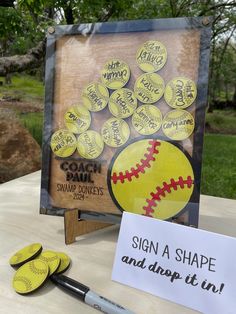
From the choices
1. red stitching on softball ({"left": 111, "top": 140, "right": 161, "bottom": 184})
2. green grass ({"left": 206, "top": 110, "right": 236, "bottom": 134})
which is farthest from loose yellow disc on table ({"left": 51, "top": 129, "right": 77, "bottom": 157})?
green grass ({"left": 206, "top": 110, "right": 236, "bottom": 134})

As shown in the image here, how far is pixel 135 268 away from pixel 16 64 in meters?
2.10

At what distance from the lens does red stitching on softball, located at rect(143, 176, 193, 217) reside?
2.02ft

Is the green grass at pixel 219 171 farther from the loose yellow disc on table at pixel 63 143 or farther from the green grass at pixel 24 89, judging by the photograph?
the green grass at pixel 24 89

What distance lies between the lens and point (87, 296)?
0.48 m

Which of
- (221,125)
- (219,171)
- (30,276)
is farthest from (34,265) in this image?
(221,125)

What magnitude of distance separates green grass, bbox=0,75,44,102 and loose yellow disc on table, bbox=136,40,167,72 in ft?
22.9

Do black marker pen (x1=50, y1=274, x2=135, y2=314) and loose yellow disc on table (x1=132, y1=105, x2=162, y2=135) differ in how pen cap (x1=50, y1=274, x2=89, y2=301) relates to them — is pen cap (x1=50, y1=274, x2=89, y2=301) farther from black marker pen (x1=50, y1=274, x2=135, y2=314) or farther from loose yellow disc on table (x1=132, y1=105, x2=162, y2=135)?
loose yellow disc on table (x1=132, y1=105, x2=162, y2=135)

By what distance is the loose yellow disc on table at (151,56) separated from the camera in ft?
2.05

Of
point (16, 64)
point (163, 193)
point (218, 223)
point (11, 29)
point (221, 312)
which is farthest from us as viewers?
point (11, 29)

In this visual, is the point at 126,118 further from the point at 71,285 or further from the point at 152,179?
the point at 71,285

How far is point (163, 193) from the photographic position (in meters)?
0.63

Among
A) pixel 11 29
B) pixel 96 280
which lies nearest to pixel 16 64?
pixel 11 29

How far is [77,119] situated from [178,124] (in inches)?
7.8

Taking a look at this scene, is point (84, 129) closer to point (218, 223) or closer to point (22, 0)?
point (218, 223)
